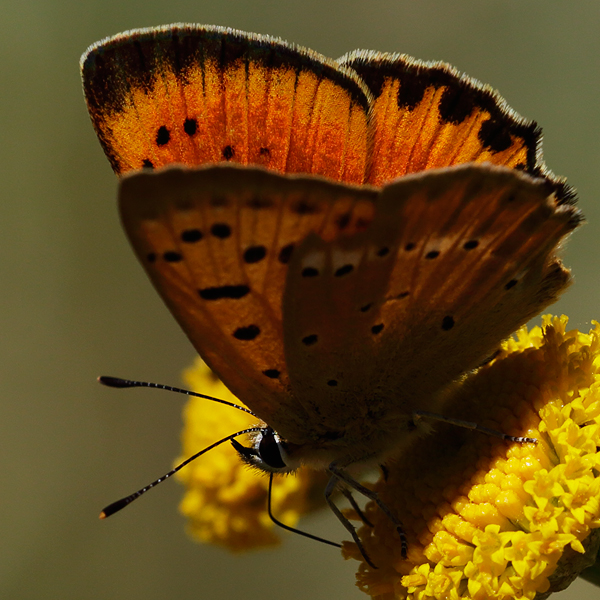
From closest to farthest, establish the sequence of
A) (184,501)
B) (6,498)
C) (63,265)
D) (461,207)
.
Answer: (461,207)
(184,501)
(6,498)
(63,265)

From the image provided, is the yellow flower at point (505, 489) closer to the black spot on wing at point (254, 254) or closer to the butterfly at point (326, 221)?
the butterfly at point (326, 221)

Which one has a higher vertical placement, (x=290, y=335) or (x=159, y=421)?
(x=159, y=421)

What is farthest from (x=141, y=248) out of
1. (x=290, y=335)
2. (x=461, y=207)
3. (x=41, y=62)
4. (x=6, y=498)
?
(x=41, y=62)

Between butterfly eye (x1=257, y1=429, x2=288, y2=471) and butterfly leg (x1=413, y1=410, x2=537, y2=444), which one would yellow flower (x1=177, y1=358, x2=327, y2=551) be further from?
butterfly leg (x1=413, y1=410, x2=537, y2=444)

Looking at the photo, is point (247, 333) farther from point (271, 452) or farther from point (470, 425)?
point (470, 425)

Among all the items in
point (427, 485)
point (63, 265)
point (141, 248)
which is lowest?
point (427, 485)

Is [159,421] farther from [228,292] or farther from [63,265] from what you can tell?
[228,292]

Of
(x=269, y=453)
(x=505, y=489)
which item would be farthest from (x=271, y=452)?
(x=505, y=489)
